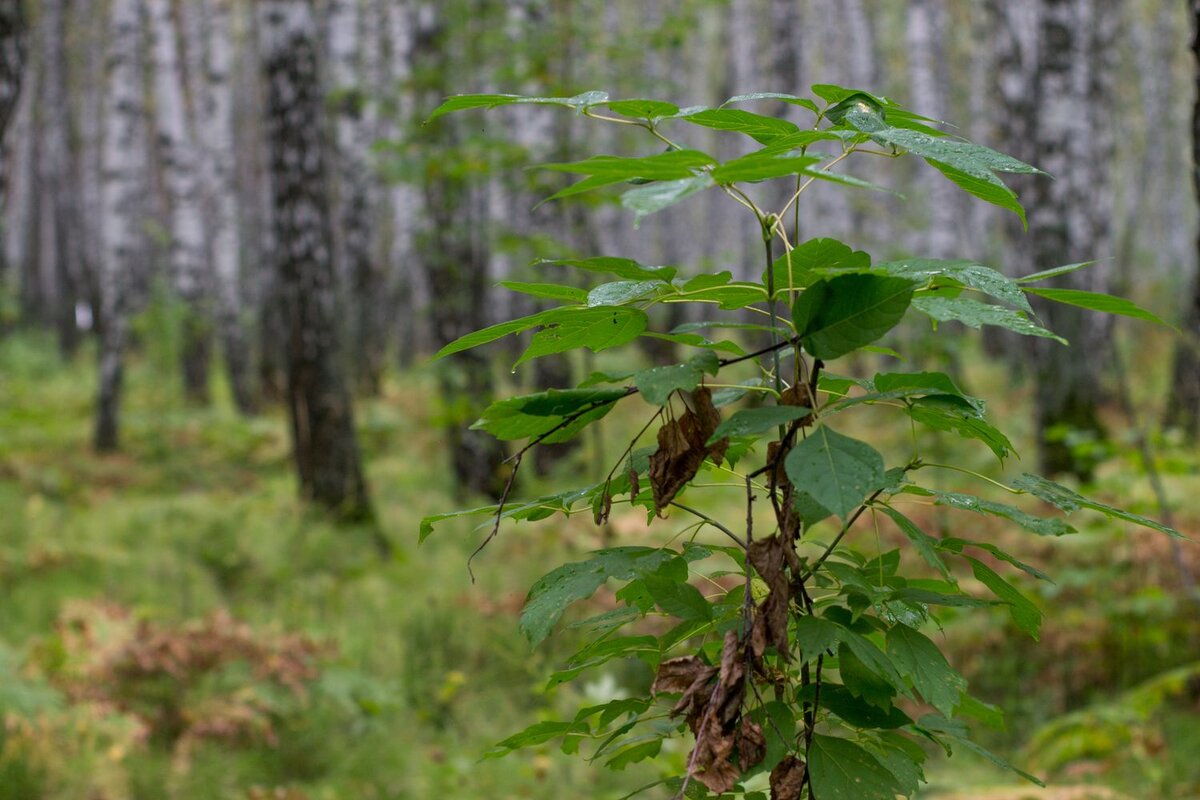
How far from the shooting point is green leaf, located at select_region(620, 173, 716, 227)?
0.85 m

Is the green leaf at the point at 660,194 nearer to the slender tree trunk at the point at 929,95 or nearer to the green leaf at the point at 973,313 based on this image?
the green leaf at the point at 973,313

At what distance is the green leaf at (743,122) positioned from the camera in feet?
3.59

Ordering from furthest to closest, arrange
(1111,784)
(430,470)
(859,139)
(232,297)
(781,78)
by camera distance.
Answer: (232,297) < (781,78) < (430,470) < (1111,784) < (859,139)

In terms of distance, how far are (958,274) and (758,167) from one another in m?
0.33

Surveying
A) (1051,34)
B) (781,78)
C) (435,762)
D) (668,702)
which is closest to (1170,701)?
(435,762)

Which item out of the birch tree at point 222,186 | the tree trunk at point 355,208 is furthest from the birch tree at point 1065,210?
the birch tree at point 222,186

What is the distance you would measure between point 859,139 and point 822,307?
0.60 ft

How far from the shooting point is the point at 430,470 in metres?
9.34

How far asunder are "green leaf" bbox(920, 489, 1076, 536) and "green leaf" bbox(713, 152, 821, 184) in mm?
412

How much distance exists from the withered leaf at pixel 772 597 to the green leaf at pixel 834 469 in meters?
0.13

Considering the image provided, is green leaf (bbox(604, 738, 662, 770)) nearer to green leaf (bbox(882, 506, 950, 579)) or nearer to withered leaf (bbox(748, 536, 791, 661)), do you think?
withered leaf (bbox(748, 536, 791, 661))

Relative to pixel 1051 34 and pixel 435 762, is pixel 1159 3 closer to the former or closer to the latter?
pixel 1051 34

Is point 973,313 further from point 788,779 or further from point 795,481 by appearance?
point 788,779

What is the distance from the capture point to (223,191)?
15.7 metres
